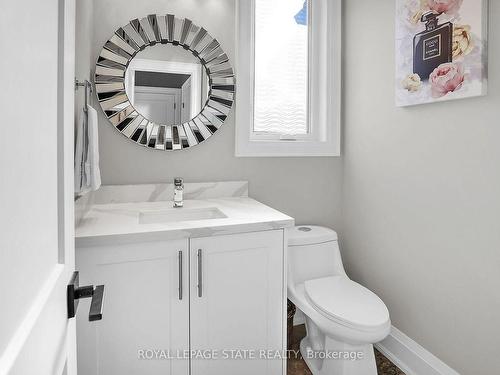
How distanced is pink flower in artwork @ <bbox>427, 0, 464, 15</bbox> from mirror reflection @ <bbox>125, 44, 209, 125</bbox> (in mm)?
1189

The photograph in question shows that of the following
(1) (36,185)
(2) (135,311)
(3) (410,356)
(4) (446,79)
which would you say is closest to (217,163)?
(2) (135,311)

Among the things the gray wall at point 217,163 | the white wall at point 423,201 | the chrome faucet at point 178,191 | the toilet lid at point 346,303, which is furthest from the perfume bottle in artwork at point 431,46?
the chrome faucet at point 178,191

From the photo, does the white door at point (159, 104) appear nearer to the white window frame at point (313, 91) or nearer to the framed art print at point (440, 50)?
the white window frame at point (313, 91)

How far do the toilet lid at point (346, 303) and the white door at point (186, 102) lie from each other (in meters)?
1.13

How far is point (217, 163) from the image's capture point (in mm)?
2066

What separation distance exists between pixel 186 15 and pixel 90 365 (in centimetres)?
180

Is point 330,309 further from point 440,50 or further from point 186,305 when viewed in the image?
point 440,50

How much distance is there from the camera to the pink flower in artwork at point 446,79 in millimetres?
1439

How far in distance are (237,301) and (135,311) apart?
413 millimetres

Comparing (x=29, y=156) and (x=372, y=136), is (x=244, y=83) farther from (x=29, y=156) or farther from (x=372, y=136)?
(x=29, y=156)

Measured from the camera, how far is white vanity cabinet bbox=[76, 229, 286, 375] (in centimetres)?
129

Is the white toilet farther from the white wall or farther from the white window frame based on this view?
the white window frame

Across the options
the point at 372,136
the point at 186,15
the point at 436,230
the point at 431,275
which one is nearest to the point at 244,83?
the point at 186,15

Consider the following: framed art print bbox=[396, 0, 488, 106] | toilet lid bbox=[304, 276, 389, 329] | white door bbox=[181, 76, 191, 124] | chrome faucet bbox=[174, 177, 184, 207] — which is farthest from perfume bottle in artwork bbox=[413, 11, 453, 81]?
chrome faucet bbox=[174, 177, 184, 207]
